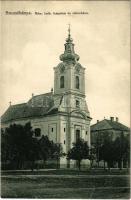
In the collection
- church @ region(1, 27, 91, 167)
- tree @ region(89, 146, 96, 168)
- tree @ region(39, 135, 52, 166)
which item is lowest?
tree @ region(89, 146, 96, 168)

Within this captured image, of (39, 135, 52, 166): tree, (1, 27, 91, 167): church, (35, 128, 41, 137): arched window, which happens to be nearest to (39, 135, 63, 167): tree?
(39, 135, 52, 166): tree

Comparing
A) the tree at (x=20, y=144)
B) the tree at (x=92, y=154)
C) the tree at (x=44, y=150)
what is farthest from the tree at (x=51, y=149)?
the tree at (x=20, y=144)

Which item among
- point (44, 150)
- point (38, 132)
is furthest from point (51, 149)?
point (38, 132)

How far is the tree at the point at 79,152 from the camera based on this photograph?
28516mm

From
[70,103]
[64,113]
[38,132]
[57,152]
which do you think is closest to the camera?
[57,152]

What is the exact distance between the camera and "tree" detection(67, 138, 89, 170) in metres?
28.5

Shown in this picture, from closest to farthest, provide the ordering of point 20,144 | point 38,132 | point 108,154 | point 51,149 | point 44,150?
point 20,144 < point 108,154 < point 44,150 < point 51,149 < point 38,132

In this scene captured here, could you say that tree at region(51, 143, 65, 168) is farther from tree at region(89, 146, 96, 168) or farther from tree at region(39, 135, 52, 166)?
tree at region(89, 146, 96, 168)

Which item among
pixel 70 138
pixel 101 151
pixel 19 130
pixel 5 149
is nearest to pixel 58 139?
pixel 70 138

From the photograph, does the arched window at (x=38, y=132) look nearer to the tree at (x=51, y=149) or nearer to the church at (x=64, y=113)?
the church at (x=64, y=113)

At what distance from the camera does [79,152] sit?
→ 93.7 ft

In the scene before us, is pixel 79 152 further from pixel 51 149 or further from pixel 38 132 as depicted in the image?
pixel 38 132

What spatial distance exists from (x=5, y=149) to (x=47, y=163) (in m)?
13.0

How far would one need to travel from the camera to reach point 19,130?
2058 cm
